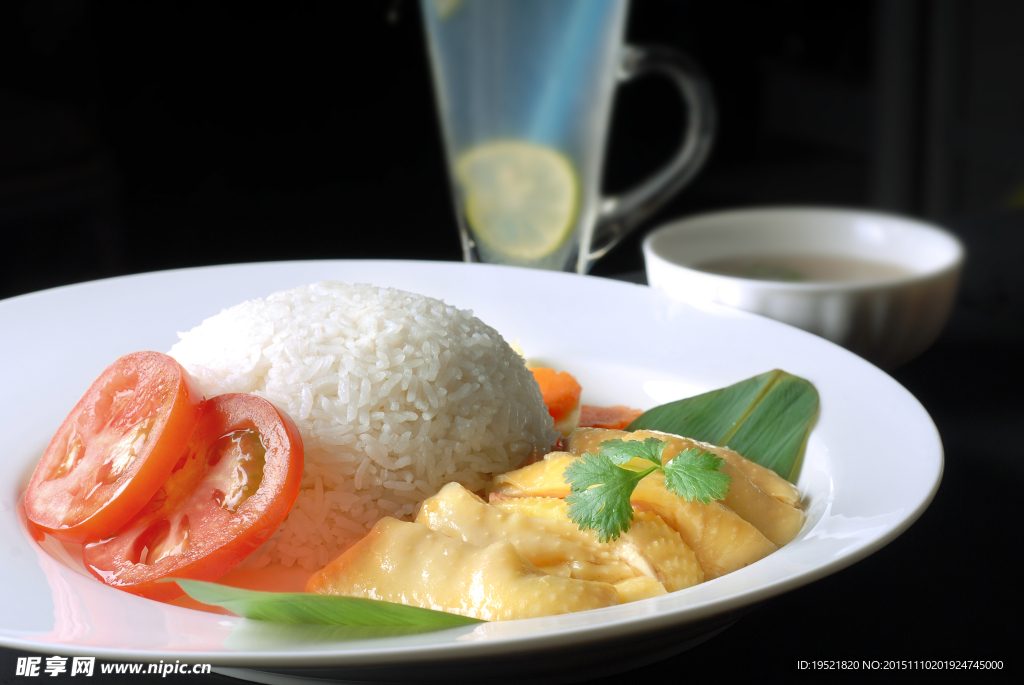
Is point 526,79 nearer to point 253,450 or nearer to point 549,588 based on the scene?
point 253,450

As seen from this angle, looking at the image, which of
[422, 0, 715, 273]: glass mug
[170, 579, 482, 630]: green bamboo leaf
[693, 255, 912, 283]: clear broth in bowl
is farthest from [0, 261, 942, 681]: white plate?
[693, 255, 912, 283]: clear broth in bowl

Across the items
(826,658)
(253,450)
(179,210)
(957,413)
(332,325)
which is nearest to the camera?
(826,658)

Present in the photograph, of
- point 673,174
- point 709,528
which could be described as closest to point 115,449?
point 709,528

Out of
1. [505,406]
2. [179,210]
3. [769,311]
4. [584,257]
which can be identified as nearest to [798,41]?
[179,210]

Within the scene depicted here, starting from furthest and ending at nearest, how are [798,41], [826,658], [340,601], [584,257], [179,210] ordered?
[798,41] → [179,210] → [584,257] → [826,658] → [340,601]

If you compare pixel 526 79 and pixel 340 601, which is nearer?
pixel 340 601

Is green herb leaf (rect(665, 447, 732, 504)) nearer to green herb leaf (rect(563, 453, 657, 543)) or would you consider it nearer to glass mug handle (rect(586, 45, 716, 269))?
green herb leaf (rect(563, 453, 657, 543))

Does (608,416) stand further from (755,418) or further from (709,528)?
(709,528)

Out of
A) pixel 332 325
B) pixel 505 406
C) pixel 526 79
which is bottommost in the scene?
pixel 505 406
